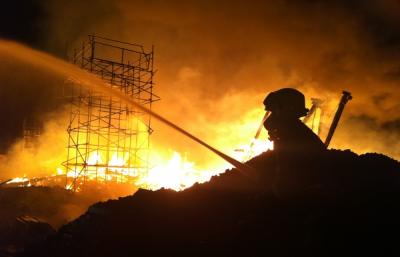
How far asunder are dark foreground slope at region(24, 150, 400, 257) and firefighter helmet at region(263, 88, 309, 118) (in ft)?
4.80

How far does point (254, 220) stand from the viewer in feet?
28.7

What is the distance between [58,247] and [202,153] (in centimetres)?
2699

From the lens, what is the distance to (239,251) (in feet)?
26.3

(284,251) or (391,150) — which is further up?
(391,150)

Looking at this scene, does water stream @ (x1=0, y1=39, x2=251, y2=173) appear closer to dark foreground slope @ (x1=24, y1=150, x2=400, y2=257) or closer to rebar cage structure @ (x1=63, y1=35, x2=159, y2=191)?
dark foreground slope @ (x1=24, y1=150, x2=400, y2=257)

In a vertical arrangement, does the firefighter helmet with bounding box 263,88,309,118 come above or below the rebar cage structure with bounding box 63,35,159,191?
below

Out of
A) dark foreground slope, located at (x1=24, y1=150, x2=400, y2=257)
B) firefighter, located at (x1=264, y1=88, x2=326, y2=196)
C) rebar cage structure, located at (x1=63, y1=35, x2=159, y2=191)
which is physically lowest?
dark foreground slope, located at (x1=24, y1=150, x2=400, y2=257)

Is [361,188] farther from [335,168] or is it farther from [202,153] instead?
[202,153]

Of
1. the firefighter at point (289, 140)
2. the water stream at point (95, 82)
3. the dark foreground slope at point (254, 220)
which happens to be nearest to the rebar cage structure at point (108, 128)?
the water stream at point (95, 82)

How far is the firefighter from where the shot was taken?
9.54 meters

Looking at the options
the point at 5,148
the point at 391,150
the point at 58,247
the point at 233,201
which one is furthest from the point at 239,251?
the point at 5,148

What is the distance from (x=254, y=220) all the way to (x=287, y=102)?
276cm

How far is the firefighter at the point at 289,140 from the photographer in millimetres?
9539

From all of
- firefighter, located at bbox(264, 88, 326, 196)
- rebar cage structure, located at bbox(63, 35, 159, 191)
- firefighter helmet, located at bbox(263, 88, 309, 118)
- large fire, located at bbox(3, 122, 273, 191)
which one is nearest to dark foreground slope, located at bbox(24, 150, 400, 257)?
firefighter, located at bbox(264, 88, 326, 196)
